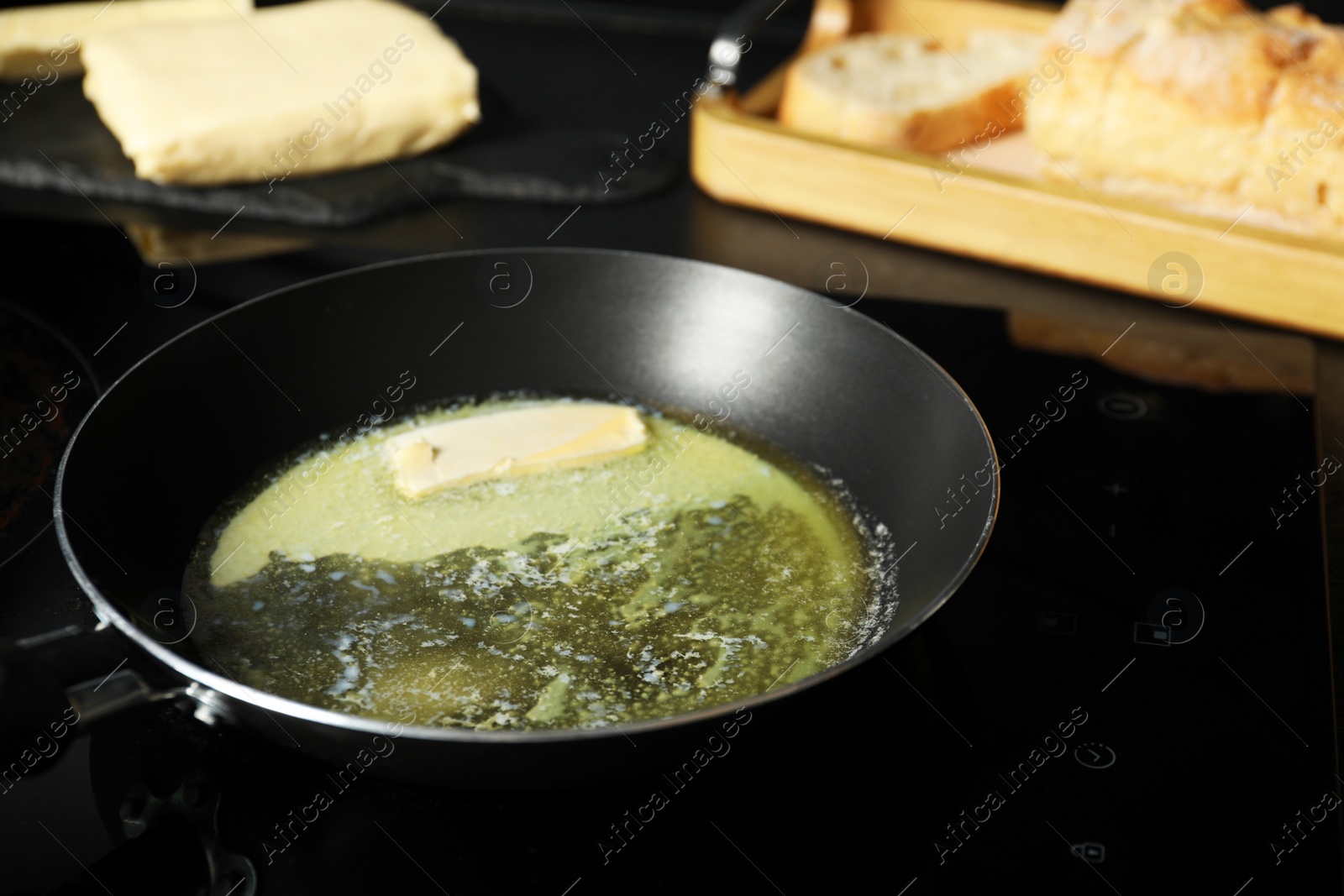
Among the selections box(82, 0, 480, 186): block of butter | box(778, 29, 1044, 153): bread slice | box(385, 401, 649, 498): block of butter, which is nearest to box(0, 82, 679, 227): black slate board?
box(82, 0, 480, 186): block of butter

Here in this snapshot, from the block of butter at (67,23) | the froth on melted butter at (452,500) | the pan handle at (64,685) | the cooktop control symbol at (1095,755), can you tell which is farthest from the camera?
the block of butter at (67,23)

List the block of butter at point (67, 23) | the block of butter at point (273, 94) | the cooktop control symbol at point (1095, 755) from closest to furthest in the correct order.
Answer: the cooktop control symbol at point (1095, 755) → the block of butter at point (273, 94) → the block of butter at point (67, 23)

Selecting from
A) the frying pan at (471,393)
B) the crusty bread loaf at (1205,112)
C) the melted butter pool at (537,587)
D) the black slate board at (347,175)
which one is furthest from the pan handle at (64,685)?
the crusty bread loaf at (1205,112)

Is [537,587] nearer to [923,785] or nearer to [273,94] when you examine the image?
[923,785]

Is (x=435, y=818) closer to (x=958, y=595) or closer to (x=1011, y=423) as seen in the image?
(x=958, y=595)

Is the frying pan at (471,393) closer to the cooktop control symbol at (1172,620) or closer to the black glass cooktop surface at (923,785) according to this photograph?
the black glass cooktop surface at (923,785)

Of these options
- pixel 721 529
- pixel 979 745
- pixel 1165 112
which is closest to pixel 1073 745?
pixel 979 745
